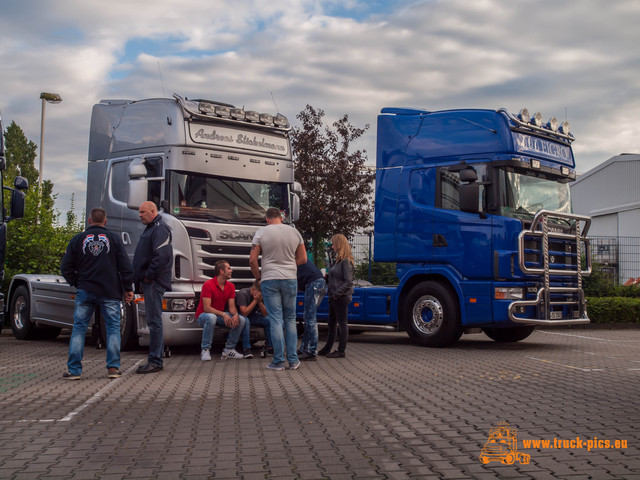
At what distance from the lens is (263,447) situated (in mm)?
5152

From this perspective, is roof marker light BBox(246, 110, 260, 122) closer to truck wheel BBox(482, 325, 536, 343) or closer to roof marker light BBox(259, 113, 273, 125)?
roof marker light BBox(259, 113, 273, 125)

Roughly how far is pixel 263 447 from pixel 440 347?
7.33 meters

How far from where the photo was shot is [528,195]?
11.8m

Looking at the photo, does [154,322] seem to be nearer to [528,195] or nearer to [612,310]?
[528,195]

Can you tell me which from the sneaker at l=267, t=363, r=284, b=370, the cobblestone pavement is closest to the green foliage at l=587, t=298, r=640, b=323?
the cobblestone pavement

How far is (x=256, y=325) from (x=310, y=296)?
124 centimetres

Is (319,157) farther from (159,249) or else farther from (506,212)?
(159,249)

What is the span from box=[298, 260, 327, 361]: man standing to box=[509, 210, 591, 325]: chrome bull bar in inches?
118

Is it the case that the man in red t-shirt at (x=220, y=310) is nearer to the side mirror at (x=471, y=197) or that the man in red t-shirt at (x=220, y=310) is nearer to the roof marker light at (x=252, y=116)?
the roof marker light at (x=252, y=116)

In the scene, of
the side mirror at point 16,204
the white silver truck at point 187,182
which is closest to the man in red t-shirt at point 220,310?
the white silver truck at point 187,182

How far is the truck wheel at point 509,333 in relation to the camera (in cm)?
1343

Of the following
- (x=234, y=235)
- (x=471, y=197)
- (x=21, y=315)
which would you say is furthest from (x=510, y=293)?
(x=21, y=315)

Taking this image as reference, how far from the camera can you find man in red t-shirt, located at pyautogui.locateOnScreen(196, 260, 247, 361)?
10.4m

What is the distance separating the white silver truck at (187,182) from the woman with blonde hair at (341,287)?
1571mm
